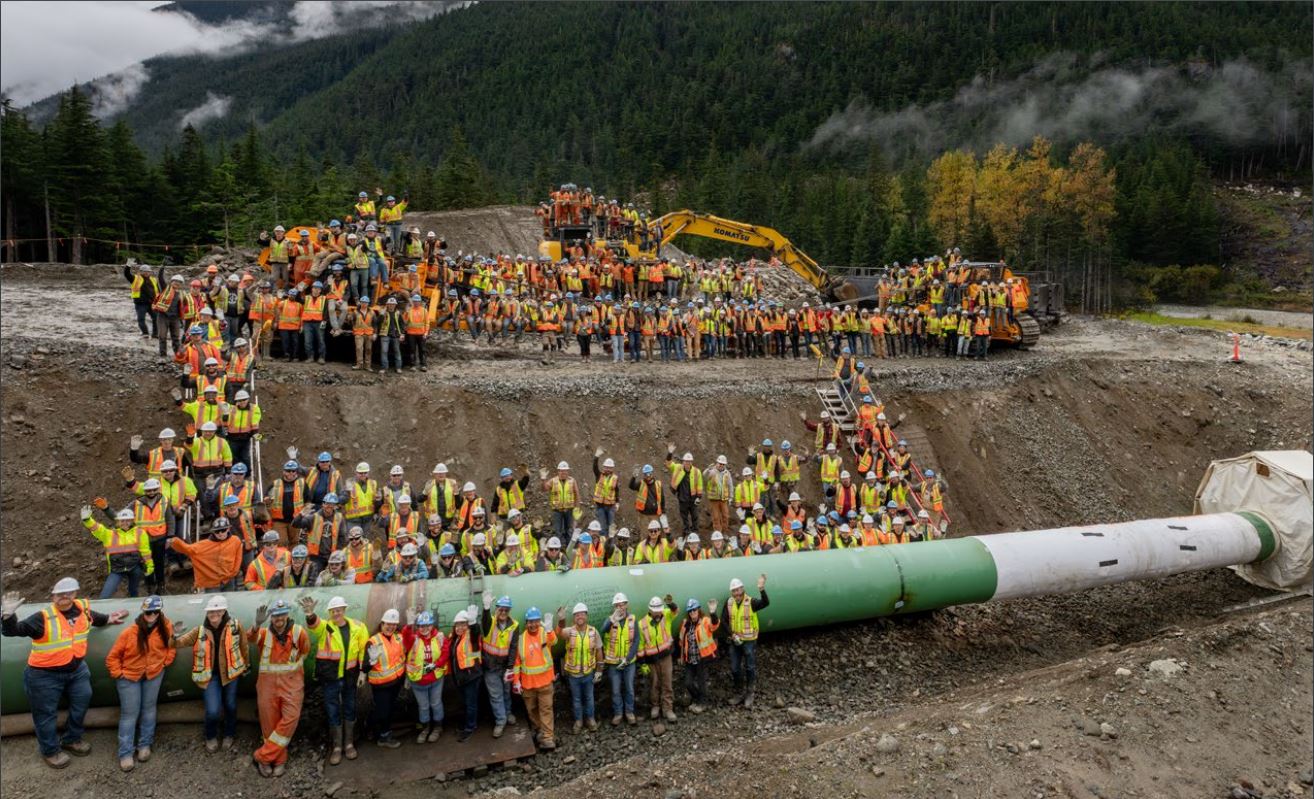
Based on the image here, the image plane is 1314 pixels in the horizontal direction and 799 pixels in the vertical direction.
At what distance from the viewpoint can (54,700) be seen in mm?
7156

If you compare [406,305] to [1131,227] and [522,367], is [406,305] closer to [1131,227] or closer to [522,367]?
[522,367]

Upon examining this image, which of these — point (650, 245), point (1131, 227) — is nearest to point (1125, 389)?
point (650, 245)

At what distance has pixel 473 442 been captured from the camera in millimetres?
14273

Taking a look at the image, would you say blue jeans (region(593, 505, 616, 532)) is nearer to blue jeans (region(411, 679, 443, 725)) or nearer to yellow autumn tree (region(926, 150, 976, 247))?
blue jeans (region(411, 679, 443, 725))

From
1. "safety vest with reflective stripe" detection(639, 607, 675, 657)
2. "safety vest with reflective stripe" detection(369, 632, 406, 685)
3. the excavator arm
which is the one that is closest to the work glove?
"safety vest with reflective stripe" detection(369, 632, 406, 685)

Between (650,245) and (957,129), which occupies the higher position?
(957,129)

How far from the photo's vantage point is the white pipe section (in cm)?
1112

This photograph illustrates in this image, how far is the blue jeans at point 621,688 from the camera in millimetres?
8891

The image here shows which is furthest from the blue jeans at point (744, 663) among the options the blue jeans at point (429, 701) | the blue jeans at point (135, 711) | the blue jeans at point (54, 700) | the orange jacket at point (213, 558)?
the blue jeans at point (54, 700)

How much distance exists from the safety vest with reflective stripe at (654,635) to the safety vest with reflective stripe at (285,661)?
3.62m

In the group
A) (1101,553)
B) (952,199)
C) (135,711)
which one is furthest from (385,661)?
(952,199)

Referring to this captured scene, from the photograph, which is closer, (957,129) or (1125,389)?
A: (1125,389)

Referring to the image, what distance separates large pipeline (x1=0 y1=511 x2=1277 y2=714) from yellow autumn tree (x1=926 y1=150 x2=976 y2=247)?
43.6m

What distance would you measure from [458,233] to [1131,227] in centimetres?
4486
